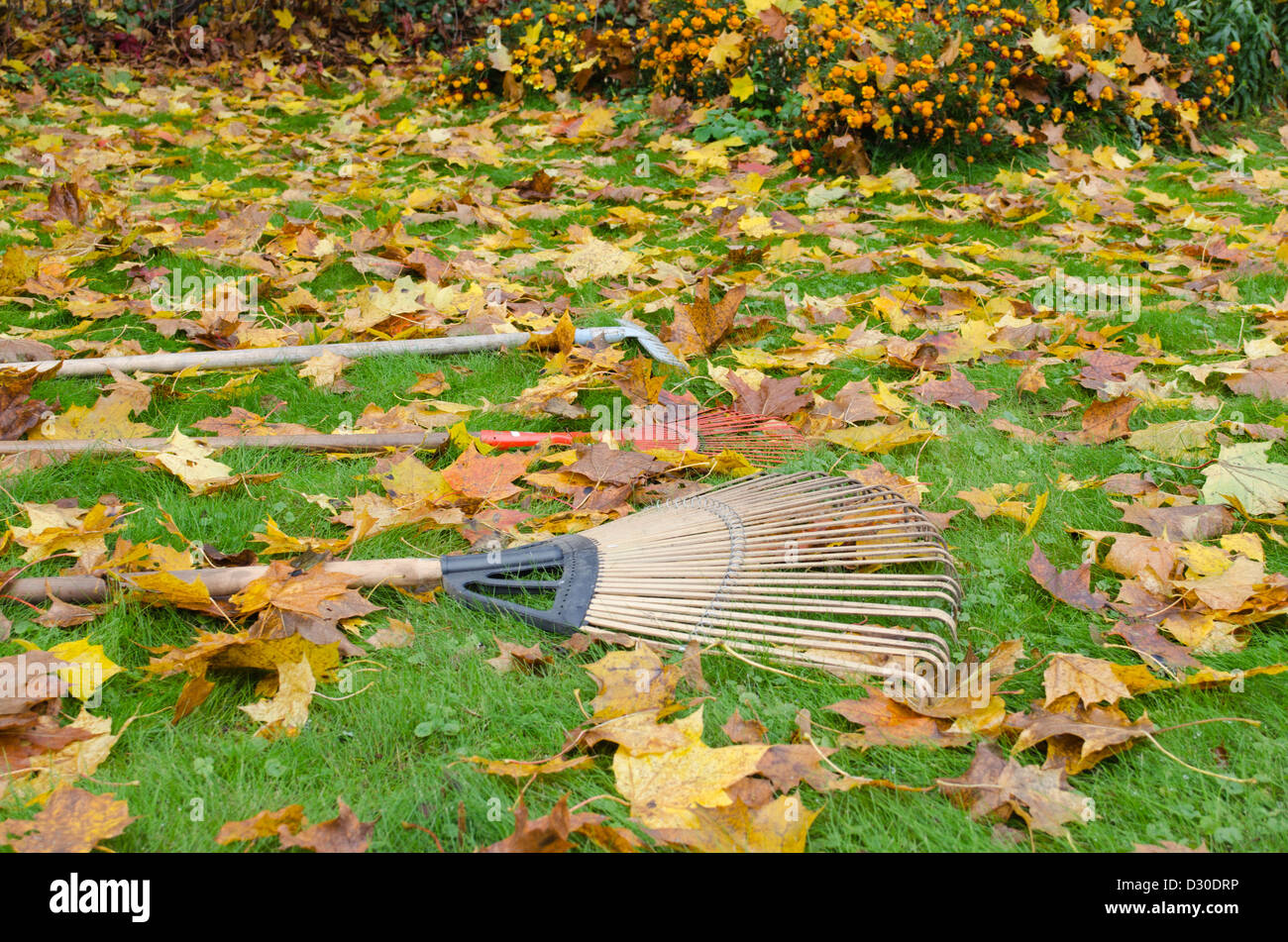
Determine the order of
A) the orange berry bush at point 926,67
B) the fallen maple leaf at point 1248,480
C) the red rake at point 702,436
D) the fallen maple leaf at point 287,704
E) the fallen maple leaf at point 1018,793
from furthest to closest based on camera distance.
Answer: the orange berry bush at point 926,67 < the red rake at point 702,436 < the fallen maple leaf at point 1248,480 < the fallen maple leaf at point 287,704 < the fallen maple leaf at point 1018,793

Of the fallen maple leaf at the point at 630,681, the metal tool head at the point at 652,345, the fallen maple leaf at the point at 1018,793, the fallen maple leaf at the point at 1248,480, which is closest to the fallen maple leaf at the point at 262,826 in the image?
the fallen maple leaf at the point at 630,681

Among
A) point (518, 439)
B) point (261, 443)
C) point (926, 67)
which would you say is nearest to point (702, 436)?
point (518, 439)

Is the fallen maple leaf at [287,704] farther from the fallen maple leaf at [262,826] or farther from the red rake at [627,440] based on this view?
the red rake at [627,440]

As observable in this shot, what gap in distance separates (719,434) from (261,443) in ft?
4.37

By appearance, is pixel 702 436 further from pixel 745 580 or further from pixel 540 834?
pixel 540 834

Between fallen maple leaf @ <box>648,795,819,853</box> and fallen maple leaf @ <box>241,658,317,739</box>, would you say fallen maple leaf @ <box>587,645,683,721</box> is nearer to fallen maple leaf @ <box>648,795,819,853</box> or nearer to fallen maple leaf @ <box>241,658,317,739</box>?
fallen maple leaf @ <box>648,795,819,853</box>

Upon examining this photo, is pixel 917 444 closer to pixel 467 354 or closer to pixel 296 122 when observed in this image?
pixel 467 354

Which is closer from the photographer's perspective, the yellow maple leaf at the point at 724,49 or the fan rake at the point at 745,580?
the fan rake at the point at 745,580

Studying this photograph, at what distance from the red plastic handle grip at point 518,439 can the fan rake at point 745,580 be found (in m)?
0.49

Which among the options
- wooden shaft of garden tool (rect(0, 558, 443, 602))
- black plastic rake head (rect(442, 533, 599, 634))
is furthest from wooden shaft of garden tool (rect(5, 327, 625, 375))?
black plastic rake head (rect(442, 533, 599, 634))

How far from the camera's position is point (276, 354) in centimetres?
331

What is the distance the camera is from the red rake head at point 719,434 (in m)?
2.91
